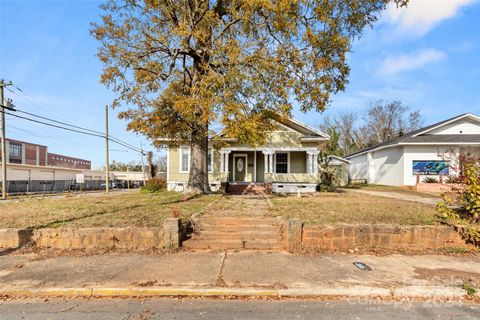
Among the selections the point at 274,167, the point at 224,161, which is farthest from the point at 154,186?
the point at 274,167

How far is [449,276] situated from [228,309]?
396cm

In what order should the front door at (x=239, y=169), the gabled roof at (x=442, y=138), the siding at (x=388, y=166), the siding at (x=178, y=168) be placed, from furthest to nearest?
the siding at (x=388, y=166) < the front door at (x=239, y=169) < the gabled roof at (x=442, y=138) < the siding at (x=178, y=168)

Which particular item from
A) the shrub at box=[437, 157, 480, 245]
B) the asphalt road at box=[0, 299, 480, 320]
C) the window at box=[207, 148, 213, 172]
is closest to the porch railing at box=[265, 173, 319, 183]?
the window at box=[207, 148, 213, 172]

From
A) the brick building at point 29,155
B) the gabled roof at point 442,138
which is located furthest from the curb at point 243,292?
the brick building at point 29,155

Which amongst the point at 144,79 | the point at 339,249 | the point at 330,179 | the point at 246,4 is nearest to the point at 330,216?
the point at 339,249

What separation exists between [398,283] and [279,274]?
1936 millimetres

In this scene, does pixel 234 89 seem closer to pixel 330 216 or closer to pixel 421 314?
pixel 330 216

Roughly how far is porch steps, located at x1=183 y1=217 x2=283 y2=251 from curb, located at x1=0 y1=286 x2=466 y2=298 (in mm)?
2084

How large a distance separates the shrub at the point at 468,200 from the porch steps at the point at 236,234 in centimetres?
423

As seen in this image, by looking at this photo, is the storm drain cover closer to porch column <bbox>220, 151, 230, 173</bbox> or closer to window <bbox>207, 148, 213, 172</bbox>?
porch column <bbox>220, 151, 230, 173</bbox>

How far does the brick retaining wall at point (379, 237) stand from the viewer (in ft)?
20.6

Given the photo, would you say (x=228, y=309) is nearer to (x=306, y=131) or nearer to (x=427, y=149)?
(x=306, y=131)

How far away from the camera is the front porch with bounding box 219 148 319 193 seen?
1864cm

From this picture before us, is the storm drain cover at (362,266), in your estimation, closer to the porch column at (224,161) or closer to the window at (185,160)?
the porch column at (224,161)
